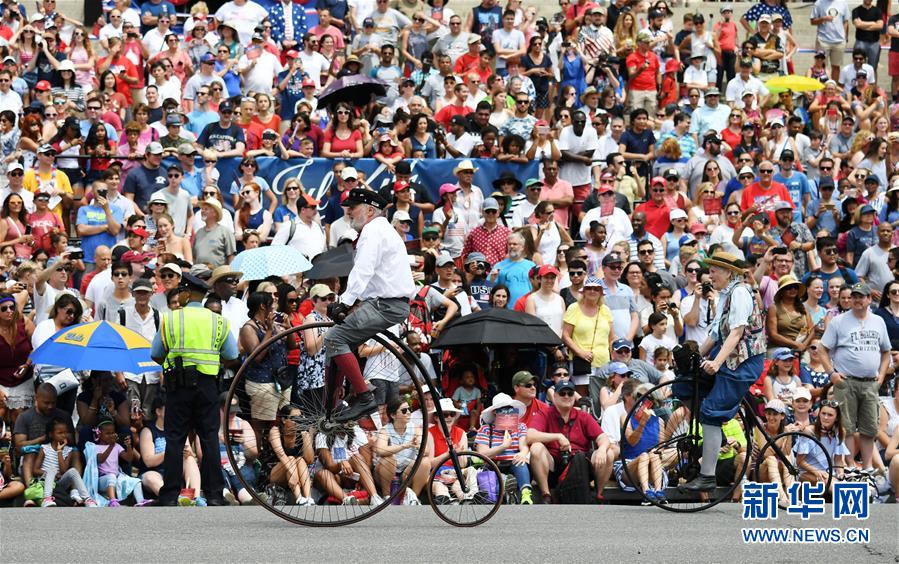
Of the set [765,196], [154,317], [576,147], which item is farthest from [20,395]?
[765,196]

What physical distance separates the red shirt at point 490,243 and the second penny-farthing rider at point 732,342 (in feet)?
20.3

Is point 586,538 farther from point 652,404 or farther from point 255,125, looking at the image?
point 255,125

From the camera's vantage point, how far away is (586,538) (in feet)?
29.6

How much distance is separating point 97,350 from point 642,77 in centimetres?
1167

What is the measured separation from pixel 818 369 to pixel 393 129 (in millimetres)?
6430

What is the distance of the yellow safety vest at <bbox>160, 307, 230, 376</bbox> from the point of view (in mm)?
10992

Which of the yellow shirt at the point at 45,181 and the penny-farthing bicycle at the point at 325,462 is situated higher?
the yellow shirt at the point at 45,181

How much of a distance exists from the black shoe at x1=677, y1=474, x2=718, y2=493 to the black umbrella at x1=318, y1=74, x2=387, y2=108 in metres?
9.37

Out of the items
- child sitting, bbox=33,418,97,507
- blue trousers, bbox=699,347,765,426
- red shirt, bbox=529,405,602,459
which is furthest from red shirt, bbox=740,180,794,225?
child sitting, bbox=33,418,97,507

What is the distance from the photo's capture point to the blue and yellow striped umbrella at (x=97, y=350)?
40.3 ft

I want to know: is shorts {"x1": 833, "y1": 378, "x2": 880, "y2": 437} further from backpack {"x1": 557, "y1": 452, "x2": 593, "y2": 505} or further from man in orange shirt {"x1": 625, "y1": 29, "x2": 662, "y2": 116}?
man in orange shirt {"x1": 625, "y1": 29, "x2": 662, "y2": 116}

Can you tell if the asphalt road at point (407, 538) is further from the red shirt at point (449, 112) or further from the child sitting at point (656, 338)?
the red shirt at point (449, 112)

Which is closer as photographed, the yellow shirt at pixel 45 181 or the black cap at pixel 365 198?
the black cap at pixel 365 198

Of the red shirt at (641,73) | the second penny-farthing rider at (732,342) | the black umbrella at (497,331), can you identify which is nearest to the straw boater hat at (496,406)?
the black umbrella at (497,331)
